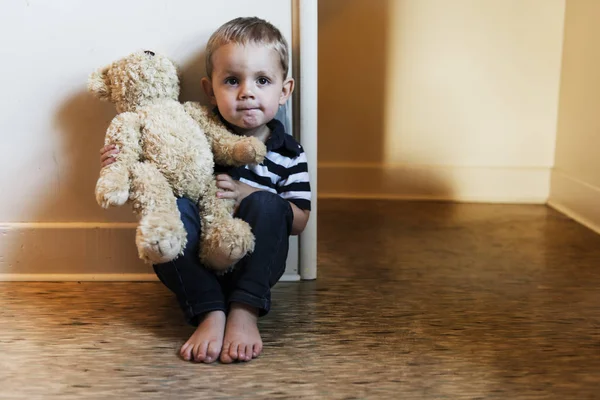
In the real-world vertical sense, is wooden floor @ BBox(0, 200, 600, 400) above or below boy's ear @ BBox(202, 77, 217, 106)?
below

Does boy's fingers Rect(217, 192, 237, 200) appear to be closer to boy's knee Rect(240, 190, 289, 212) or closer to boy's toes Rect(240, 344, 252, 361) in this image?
boy's knee Rect(240, 190, 289, 212)

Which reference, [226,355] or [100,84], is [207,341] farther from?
[100,84]

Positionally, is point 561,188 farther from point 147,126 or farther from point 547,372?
point 147,126

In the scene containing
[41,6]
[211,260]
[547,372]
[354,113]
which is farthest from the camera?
[354,113]

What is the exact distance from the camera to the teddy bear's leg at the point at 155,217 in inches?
36.0

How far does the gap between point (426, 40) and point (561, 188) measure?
705 millimetres

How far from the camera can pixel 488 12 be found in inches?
83.5

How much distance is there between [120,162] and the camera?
1.02 m

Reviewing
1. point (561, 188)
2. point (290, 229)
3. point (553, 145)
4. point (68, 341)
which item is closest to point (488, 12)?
point (553, 145)

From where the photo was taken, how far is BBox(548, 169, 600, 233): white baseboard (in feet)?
6.00

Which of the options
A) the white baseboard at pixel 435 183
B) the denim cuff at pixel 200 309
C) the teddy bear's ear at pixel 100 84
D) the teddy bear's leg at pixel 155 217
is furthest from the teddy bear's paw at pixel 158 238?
the white baseboard at pixel 435 183

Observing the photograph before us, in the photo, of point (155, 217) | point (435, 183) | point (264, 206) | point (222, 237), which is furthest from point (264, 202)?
point (435, 183)

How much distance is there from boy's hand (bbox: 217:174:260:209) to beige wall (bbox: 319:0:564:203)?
1.15m

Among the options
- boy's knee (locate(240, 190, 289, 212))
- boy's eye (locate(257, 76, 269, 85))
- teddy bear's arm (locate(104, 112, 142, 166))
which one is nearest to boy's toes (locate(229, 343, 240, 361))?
boy's knee (locate(240, 190, 289, 212))
